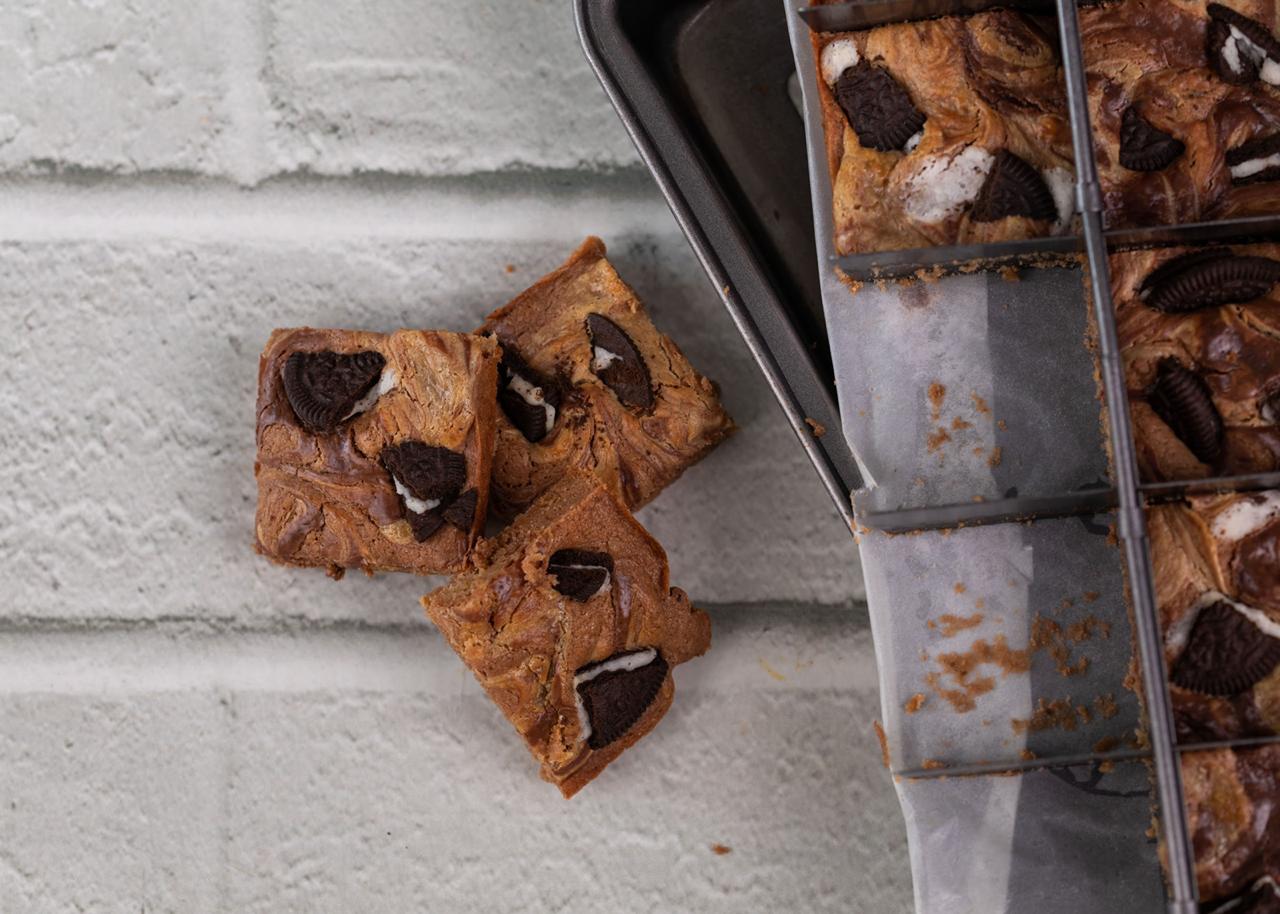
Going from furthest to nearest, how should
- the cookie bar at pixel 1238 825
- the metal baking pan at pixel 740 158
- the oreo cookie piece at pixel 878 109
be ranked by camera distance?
the metal baking pan at pixel 740 158
the oreo cookie piece at pixel 878 109
the cookie bar at pixel 1238 825

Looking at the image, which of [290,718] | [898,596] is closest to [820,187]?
[898,596]

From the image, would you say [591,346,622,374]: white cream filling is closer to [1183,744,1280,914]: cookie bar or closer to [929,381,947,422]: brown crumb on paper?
[929,381,947,422]: brown crumb on paper

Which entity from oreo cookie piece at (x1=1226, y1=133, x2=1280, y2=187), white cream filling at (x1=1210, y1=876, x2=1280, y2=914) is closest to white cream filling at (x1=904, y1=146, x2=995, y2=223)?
oreo cookie piece at (x1=1226, y1=133, x2=1280, y2=187)

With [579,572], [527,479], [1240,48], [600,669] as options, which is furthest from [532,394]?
[1240,48]

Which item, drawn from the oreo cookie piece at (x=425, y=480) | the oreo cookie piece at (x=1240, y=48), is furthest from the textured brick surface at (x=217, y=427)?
the oreo cookie piece at (x=1240, y=48)

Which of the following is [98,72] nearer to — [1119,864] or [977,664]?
[977,664]

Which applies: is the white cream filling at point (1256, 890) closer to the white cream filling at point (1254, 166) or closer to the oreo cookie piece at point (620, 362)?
the white cream filling at point (1254, 166)
